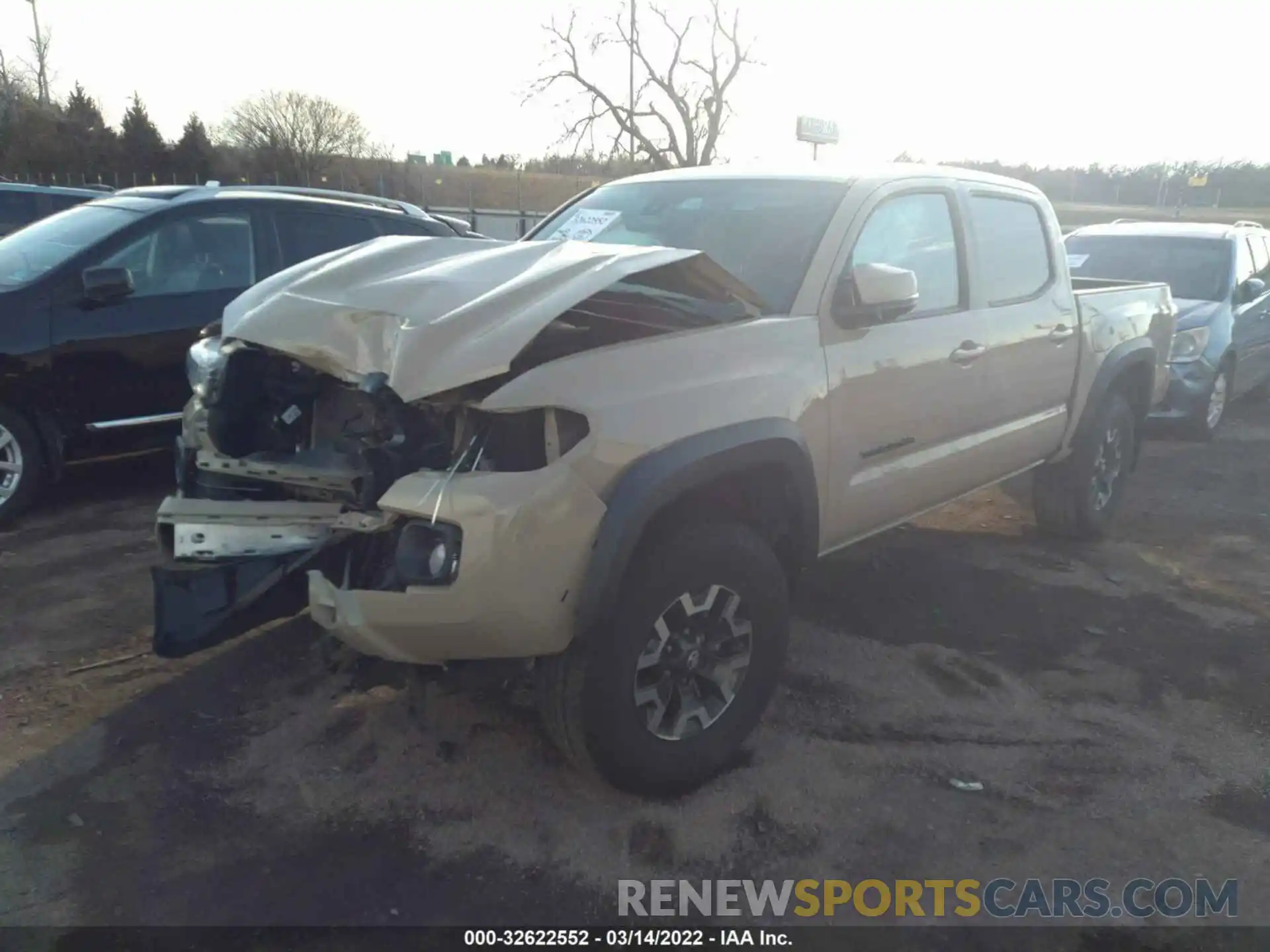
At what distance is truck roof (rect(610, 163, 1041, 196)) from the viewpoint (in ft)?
13.0

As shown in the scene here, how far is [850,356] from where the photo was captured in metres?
3.56

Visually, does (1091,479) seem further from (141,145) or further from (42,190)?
(141,145)

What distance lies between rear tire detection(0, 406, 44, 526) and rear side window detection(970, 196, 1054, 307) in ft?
16.1

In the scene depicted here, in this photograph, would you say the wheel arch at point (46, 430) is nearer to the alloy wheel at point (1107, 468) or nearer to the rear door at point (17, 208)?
the alloy wheel at point (1107, 468)

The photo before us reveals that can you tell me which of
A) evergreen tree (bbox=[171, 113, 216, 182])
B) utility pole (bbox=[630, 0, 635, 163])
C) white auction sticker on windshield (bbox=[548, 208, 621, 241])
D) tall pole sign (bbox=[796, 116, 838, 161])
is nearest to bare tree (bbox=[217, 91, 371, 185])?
evergreen tree (bbox=[171, 113, 216, 182])

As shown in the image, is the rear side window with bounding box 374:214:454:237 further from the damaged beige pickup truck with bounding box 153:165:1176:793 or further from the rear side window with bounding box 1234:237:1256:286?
the rear side window with bounding box 1234:237:1256:286

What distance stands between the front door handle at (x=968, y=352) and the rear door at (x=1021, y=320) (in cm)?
6

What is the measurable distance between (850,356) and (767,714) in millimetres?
1354

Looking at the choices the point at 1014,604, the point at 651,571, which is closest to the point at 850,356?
the point at 651,571

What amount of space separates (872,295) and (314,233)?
169 inches

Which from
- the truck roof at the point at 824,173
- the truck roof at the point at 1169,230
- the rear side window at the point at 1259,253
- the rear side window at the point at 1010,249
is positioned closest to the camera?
the truck roof at the point at 824,173

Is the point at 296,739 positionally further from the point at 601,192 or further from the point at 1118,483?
the point at 1118,483

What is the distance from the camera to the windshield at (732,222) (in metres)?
3.66

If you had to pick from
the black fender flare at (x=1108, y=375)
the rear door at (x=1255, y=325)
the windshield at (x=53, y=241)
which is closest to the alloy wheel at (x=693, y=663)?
the black fender flare at (x=1108, y=375)
